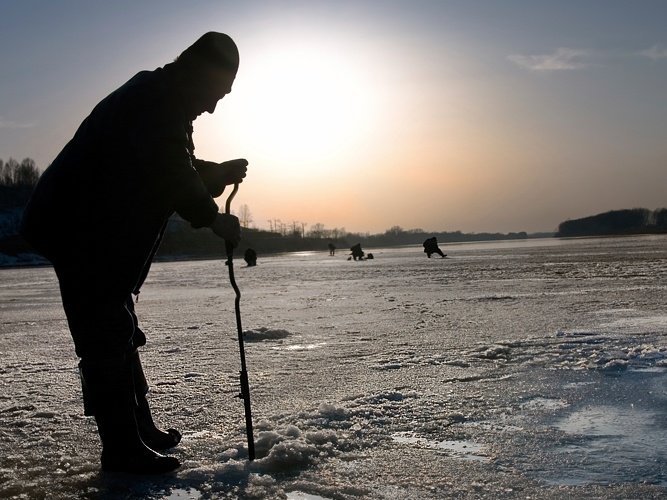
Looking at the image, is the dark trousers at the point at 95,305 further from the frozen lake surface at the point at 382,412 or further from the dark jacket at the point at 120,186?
the frozen lake surface at the point at 382,412

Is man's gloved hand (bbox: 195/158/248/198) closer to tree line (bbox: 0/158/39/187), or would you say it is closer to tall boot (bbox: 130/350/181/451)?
tall boot (bbox: 130/350/181/451)

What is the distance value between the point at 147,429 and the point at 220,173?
4.31ft

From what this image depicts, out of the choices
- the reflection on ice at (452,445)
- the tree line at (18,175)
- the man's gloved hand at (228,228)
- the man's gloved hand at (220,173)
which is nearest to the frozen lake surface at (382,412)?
the reflection on ice at (452,445)

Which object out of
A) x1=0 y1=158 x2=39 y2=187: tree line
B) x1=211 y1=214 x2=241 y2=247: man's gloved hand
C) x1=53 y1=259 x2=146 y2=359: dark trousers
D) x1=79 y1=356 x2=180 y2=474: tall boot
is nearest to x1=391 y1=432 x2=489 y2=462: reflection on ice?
x1=79 y1=356 x2=180 y2=474: tall boot

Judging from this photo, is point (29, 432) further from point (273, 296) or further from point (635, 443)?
point (273, 296)

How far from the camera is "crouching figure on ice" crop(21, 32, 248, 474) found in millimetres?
2553

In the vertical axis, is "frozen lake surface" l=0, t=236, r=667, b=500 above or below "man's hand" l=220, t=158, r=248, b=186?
below

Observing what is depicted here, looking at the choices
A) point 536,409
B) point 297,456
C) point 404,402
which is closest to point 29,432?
point 297,456

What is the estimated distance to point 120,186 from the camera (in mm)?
2588

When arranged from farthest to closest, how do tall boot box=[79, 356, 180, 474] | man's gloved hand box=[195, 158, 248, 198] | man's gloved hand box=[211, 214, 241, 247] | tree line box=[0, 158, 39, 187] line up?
tree line box=[0, 158, 39, 187]
man's gloved hand box=[195, 158, 248, 198]
man's gloved hand box=[211, 214, 241, 247]
tall boot box=[79, 356, 180, 474]

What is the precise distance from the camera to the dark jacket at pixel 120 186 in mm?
2572

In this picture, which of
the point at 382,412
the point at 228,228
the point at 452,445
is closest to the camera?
the point at 452,445

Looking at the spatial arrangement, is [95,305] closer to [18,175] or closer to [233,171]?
[233,171]

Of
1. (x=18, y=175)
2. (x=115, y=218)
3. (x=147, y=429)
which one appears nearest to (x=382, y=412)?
(x=147, y=429)
